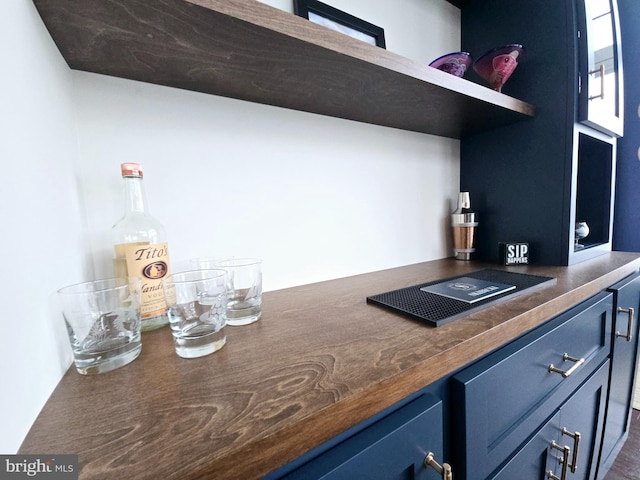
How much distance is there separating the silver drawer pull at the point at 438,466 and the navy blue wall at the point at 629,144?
5.46 ft

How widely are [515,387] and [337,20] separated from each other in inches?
38.6

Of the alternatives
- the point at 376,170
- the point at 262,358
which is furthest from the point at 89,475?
the point at 376,170

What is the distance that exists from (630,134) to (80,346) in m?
2.15

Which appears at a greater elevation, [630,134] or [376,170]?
[630,134]

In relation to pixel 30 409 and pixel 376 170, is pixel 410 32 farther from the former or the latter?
pixel 30 409

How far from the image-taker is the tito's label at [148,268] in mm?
484

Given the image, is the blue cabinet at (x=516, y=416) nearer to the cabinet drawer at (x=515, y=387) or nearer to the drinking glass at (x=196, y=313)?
the cabinet drawer at (x=515, y=387)

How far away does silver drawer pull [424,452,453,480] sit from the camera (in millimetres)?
359

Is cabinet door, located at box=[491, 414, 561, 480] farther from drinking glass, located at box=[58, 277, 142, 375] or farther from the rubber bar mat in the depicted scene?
drinking glass, located at box=[58, 277, 142, 375]

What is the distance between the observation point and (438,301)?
0.59 metres

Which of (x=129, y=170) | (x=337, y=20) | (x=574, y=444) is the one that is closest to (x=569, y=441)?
(x=574, y=444)

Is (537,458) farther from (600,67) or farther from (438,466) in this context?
(600,67)

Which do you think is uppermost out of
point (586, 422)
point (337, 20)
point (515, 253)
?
point (337, 20)

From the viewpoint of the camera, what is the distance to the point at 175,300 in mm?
423
